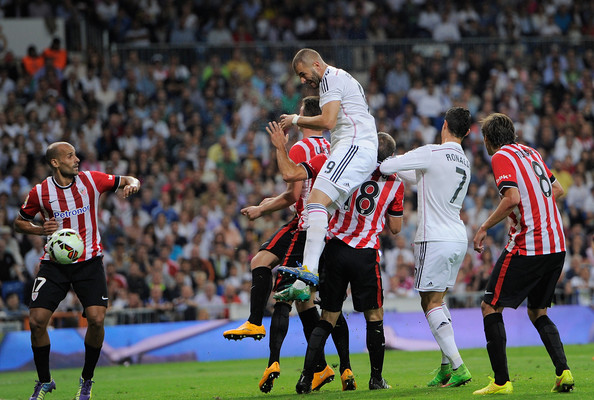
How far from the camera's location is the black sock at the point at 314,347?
8656 mm

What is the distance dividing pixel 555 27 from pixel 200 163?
36.3 ft

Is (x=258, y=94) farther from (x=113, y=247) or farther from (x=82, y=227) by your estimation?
(x=82, y=227)

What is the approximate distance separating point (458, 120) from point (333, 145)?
1.25 m

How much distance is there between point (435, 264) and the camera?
8797 millimetres

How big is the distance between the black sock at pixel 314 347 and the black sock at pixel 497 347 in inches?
61.8

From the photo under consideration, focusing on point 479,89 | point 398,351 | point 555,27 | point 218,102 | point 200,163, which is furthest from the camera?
point 555,27

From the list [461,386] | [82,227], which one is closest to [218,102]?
[82,227]

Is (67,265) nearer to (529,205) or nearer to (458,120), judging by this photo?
(458,120)

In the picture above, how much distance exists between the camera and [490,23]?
24906mm

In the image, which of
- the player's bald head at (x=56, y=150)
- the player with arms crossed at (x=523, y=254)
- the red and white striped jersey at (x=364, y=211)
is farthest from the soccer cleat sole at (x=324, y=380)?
the player's bald head at (x=56, y=150)

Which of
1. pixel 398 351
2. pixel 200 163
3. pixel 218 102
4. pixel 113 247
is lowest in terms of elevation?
pixel 398 351

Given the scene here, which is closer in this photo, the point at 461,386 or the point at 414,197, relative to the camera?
the point at 461,386

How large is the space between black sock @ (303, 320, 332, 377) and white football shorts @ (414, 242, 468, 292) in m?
1.02

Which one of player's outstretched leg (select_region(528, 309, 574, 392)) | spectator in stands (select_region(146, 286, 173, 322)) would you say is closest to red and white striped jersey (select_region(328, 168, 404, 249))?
player's outstretched leg (select_region(528, 309, 574, 392))
